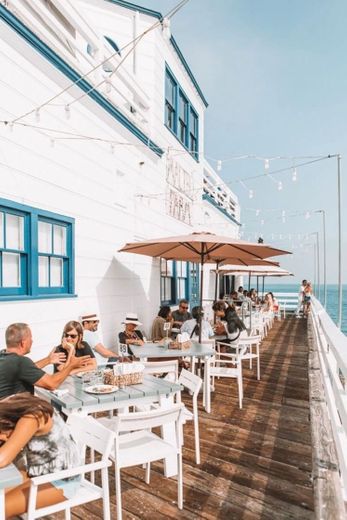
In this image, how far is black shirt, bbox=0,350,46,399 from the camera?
2.92m

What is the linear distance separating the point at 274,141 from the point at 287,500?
14685 mm

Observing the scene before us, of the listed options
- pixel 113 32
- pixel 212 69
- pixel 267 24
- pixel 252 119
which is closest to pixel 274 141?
pixel 252 119

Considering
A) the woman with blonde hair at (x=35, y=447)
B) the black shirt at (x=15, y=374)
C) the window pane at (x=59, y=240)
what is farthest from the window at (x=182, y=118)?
the woman with blonde hair at (x=35, y=447)

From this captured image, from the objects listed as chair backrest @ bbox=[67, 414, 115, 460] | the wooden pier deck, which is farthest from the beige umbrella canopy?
chair backrest @ bbox=[67, 414, 115, 460]

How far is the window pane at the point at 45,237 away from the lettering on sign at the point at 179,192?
200 inches

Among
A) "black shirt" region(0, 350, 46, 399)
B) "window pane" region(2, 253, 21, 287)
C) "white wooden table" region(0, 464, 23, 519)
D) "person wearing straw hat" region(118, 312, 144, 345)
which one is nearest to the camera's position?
"white wooden table" region(0, 464, 23, 519)

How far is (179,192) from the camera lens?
35.8 feet

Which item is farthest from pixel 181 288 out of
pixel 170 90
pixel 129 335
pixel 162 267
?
pixel 129 335

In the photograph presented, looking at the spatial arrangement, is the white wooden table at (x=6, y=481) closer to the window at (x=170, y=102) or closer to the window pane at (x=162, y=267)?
the window pane at (x=162, y=267)

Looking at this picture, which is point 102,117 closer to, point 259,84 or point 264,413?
point 264,413

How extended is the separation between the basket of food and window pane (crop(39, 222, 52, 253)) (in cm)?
222

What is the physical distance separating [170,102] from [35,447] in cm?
949

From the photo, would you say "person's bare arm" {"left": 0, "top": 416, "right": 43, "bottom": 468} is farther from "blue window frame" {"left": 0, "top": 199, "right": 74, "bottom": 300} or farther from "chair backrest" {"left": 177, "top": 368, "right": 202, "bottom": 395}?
"blue window frame" {"left": 0, "top": 199, "right": 74, "bottom": 300}

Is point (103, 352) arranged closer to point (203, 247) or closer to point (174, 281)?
point (203, 247)
